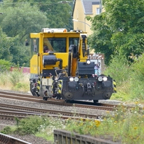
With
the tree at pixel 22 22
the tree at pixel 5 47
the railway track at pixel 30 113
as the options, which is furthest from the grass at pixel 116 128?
the tree at pixel 22 22

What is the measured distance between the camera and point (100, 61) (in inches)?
1261

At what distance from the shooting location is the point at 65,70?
74.8 feet

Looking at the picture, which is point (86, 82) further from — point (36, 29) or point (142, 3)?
point (36, 29)

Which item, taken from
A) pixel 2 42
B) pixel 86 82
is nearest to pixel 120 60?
pixel 86 82

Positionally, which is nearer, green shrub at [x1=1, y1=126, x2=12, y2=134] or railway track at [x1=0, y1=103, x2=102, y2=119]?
green shrub at [x1=1, y1=126, x2=12, y2=134]

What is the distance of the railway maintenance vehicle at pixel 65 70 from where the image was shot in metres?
21.2

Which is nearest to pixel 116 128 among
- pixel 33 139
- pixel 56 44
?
pixel 33 139

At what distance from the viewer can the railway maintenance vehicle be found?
2116cm

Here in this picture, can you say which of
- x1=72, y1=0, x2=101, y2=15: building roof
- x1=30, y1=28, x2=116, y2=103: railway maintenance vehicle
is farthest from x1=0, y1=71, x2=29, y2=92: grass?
x1=72, y1=0, x2=101, y2=15: building roof

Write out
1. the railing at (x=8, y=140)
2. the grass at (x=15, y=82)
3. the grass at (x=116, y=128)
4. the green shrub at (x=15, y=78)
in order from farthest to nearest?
the green shrub at (x=15, y=78), the grass at (x=15, y=82), the railing at (x=8, y=140), the grass at (x=116, y=128)

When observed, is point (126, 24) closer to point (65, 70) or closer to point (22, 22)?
point (65, 70)

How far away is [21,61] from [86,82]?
42720 mm

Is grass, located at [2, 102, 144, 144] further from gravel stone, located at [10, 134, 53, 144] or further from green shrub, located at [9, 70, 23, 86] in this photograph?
green shrub, located at [9, 70, 23, 86]

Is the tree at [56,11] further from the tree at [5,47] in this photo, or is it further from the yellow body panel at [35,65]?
the yellow body panel at [35,65]
